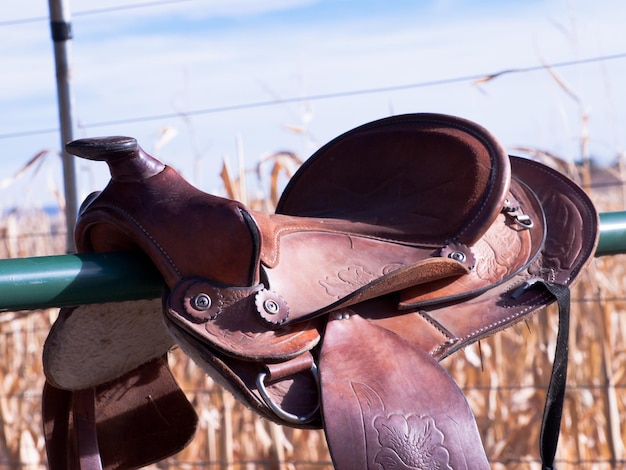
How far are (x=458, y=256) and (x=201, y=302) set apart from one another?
33 cm

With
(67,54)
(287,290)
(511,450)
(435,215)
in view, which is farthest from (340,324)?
(511,450)

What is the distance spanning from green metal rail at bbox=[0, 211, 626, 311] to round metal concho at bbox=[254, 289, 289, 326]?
14 cm

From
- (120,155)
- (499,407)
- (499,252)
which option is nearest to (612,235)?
(499,252)

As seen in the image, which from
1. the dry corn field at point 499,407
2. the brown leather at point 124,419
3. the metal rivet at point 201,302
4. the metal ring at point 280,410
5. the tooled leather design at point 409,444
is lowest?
the dry corn field at point 499,407

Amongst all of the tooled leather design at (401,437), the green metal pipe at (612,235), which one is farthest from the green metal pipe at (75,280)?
the green metal pipe at (612,235)

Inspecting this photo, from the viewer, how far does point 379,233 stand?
946mm

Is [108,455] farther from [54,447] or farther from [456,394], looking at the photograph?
[456,394]

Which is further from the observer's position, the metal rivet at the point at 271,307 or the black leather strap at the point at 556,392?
the black leather strap at the point at 556,392

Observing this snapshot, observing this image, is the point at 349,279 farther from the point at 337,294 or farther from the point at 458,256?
the point at 458,256

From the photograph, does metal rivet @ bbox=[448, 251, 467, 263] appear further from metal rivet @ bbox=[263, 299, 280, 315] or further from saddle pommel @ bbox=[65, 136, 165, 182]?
saddle pommel @ bbox=[65, 136, 165, 182]

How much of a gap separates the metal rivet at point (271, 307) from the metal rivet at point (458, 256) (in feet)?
0.80

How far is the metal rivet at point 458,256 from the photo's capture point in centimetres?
92

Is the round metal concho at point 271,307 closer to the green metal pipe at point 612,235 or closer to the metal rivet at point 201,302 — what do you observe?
the metal rivet at point 201,302

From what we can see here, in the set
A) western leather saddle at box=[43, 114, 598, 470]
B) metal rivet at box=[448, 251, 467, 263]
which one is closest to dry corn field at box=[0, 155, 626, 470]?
western leather saddle at box=[43, 114, 598, 470]
